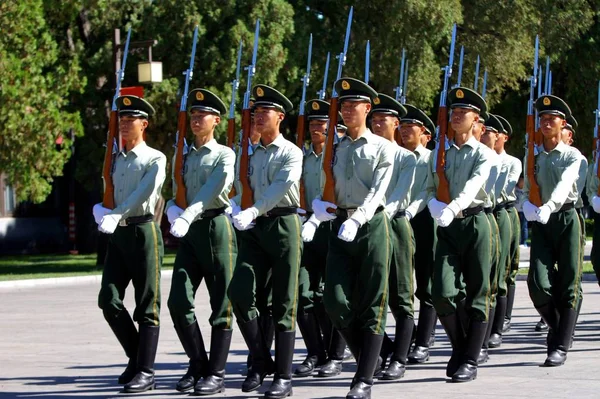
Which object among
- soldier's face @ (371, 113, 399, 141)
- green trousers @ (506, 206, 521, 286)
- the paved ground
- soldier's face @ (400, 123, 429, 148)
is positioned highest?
soldier's face @ (371, 113, 399, 141)

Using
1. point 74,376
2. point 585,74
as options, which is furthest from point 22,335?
point 585,74

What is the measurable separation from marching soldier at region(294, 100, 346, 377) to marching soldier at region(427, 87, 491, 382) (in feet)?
3.25

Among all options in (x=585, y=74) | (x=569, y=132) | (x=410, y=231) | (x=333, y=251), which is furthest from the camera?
(x=585, y=74)

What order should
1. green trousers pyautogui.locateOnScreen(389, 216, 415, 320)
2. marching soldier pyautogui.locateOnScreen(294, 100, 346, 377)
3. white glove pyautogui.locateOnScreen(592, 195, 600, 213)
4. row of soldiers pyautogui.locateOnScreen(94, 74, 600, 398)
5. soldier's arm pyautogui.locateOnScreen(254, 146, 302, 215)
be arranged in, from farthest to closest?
white glove pyautogui.locateOnScreen(592, 195, 600, 213) < marching soldier pyautogui.locateOnScreen(294, 100, 346, 377) < green trousers pyautogui.locateOnScreen(389, 216, 415, 320) < soldier's arm pyautogui.locateOnScreen(254, 146, 302, 215) < row of soldiers pyautogui.locateOnScreen(94, 74, 600, 398)

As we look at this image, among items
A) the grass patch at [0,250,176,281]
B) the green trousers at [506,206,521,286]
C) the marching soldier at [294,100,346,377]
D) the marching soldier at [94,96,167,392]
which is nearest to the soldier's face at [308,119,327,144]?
the marching soldier at [294,100,346,377]

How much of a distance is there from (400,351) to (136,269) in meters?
2.16

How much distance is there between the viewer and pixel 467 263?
10.3 metres

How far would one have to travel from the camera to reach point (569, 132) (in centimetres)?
1272

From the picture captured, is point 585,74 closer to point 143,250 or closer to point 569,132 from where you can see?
point 569,132

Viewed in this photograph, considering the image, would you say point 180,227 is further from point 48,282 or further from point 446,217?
point 48,282

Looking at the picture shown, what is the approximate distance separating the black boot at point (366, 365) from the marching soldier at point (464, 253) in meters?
1.16

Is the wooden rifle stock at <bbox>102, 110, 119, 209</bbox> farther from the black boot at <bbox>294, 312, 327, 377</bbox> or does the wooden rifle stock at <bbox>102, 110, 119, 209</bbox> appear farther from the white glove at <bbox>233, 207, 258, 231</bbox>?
the black boot at <bbox>294, 312, 327, 377</bbox>

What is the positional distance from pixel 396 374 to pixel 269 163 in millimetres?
1930

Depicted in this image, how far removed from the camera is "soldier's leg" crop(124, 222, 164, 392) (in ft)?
32.1
